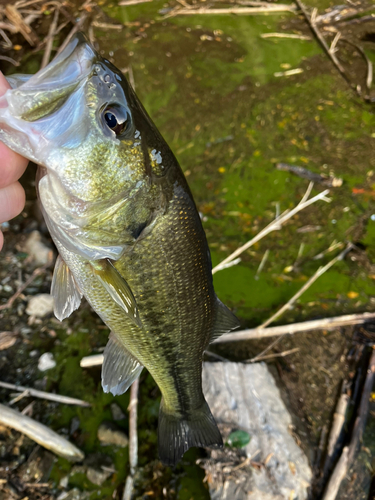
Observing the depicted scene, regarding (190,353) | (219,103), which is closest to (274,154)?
(219,103)

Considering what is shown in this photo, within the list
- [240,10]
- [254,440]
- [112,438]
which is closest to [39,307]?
[112,438]

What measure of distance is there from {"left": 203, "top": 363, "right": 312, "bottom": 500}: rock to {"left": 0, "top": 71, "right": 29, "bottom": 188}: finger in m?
2.44

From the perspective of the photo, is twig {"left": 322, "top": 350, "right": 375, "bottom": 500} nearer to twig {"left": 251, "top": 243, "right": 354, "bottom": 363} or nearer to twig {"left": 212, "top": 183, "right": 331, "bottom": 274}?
twig {"left": 251, "top": 243, "right": 354, "bottom": 363}

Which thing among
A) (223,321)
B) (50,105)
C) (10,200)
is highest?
(50,105)

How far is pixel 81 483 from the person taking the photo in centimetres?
276

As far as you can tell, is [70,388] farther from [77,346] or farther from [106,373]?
[106,373]

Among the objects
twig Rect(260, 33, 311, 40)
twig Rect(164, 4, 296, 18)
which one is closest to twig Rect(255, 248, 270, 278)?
twig Rect(260, 33, 311, 40)

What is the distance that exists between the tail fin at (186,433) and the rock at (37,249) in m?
2.16

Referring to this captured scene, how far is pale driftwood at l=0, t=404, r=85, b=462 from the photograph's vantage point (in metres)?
2.67

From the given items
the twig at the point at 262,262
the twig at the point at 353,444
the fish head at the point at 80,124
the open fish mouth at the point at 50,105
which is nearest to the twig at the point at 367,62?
the twig at the point at 262,262

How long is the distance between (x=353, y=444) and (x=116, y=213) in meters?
3.15

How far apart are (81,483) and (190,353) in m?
1.84

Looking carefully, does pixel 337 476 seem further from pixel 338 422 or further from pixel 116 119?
pixel 116 119

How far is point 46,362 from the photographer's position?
3.13m
